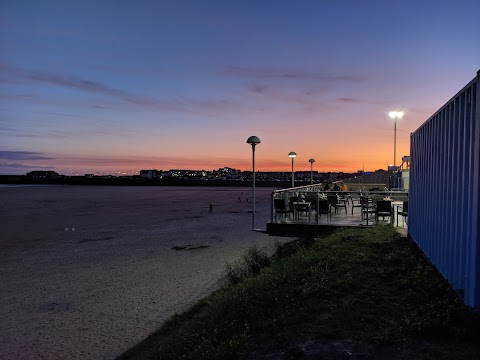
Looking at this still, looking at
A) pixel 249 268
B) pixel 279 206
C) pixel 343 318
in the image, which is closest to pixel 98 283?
pixel 249 268

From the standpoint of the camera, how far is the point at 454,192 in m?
4.81

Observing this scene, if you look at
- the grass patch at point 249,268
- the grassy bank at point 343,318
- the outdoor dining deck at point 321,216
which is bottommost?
the grass patch at point 249,268

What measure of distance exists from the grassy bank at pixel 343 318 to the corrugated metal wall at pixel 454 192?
0.32m

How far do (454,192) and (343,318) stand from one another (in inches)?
79.7

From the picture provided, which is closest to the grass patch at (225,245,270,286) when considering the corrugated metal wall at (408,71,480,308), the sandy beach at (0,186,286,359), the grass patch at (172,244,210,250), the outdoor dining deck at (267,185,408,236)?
the sandy beach at (0,186,286,359)

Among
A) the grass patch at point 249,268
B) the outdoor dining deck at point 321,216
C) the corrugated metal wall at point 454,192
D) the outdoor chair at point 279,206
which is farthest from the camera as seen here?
the outdoor chair at point 279,206

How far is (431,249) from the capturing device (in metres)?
6.05

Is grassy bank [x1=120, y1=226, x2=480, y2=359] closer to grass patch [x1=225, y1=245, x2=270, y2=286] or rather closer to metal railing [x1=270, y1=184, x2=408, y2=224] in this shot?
grass patch [x1=225, y1=245, x2=270, y2=286]

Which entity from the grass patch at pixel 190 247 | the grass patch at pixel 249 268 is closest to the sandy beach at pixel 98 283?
the grass patch at pixel 190 247

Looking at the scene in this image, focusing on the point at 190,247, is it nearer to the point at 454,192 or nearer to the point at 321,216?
the point at 321,216

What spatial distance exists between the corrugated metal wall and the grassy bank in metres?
0.32

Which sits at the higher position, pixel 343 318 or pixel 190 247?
pixel 343 318

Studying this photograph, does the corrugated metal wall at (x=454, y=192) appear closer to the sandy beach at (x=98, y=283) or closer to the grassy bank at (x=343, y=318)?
the grassy bank at (x=343, y=318)

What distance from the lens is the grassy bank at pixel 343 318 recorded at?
386 cm
